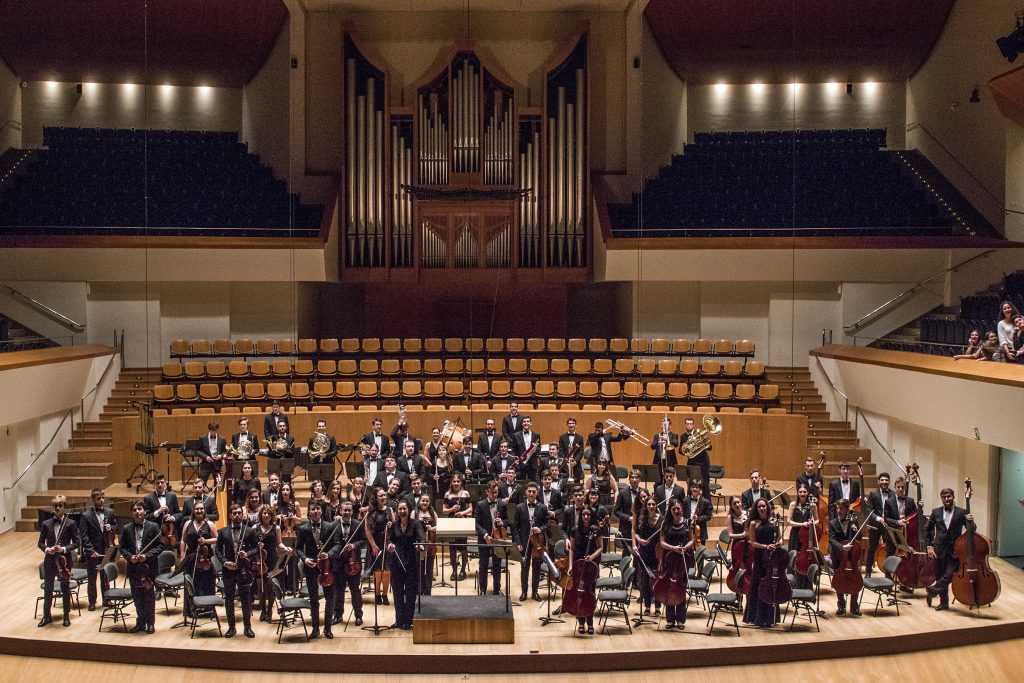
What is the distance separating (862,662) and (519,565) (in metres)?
3.43

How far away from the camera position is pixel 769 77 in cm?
1878

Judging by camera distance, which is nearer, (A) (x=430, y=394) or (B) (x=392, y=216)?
(A) (x=430, y=394)

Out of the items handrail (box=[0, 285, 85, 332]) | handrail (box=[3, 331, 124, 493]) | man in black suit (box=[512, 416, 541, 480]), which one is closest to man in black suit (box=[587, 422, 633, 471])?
man in black suit (box=[512, 416, 541, 480])

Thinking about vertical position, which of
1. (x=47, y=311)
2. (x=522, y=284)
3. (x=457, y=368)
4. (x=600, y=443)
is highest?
(x=522, y=284)

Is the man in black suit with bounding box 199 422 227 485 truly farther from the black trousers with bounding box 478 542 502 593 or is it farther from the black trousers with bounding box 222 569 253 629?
the black trousers with bounding box 478 542 502 593

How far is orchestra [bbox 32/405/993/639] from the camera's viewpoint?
9047 mm

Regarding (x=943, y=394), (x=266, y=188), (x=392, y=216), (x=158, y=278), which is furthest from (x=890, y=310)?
(x=158, y=278)

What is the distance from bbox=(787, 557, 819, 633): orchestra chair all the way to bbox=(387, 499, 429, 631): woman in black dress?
3.04 m

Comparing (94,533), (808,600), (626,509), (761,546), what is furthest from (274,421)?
(808,600)

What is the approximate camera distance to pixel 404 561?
30.1ft

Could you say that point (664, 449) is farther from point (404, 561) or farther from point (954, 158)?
point (954, 158)

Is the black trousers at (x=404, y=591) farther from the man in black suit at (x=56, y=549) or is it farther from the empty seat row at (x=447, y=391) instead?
the empty seat row at (x=447, y=391)

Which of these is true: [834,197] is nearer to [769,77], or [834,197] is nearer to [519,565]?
[769,77]

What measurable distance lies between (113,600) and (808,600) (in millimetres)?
5745
